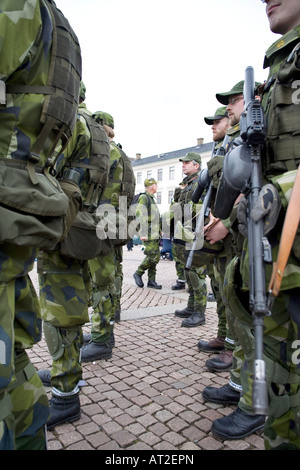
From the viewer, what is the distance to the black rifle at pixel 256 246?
107cm

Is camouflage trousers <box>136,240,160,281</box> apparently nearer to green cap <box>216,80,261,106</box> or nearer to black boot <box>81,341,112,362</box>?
black boot <box>81,341,112,362</box>

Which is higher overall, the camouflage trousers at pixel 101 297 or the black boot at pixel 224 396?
the camouflage trousers at pixel 101 297

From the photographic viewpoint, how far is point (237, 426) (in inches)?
85.7

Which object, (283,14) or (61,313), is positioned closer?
(283,14)

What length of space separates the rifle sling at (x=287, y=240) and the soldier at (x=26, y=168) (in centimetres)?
91

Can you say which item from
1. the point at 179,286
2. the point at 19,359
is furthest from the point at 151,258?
the point at 19,359

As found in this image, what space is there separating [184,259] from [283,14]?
8.43ft

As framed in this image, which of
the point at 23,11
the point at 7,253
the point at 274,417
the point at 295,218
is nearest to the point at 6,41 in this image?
the point at 23,11

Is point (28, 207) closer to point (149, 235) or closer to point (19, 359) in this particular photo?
point (19, 359)

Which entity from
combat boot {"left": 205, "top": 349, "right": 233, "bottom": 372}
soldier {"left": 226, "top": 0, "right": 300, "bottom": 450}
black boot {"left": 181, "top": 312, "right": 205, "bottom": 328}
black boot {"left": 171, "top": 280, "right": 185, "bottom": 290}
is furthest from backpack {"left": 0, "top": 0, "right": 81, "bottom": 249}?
black boot {"left": 171, "top": 280, "right": 185, "bottom": 290}

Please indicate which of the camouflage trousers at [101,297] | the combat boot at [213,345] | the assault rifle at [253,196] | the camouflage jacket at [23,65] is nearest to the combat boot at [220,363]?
the combat boot at [213,345]

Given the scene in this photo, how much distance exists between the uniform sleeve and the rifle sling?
1178mm

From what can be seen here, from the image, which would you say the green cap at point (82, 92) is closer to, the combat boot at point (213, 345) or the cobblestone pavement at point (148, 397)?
the cobblestone pavement at point (148, 397)

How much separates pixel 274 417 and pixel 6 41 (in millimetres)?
1996
